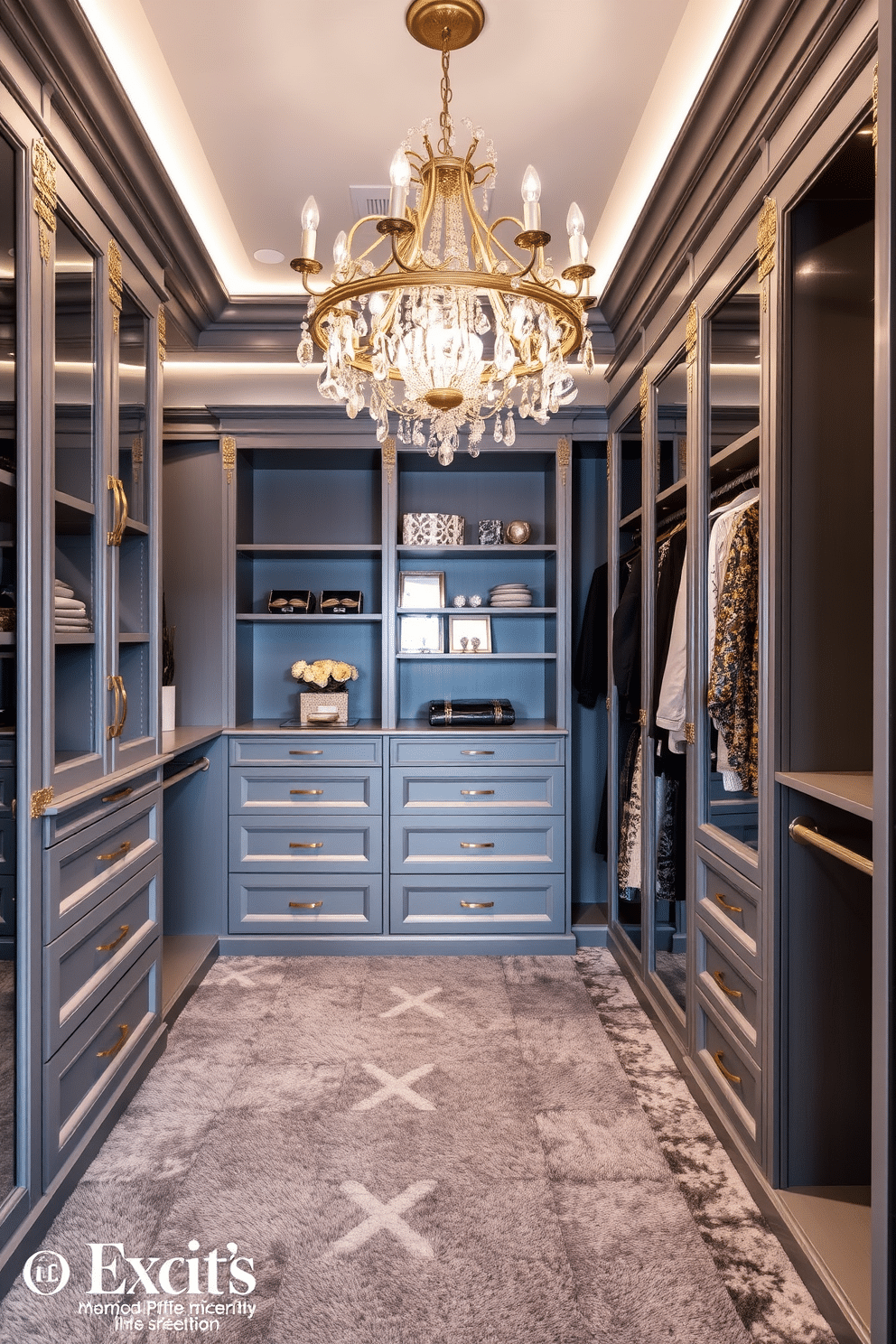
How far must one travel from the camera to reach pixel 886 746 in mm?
1124

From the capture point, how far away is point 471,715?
3787 millimetres

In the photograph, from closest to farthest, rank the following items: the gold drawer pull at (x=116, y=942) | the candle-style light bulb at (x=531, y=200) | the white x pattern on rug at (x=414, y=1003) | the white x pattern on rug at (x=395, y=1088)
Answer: the candle-style light bulb at (x=531, y=200)
the gold drawer pull at (x=116, y=942)
the white x pattern on rug at (x=395, y=1088)
the white x pattern on rug at (x=414, y=1003)

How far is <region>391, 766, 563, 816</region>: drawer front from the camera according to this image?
12.1ft

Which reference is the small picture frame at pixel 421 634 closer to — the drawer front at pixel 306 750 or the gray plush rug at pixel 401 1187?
the drawer front at pixel 306 750

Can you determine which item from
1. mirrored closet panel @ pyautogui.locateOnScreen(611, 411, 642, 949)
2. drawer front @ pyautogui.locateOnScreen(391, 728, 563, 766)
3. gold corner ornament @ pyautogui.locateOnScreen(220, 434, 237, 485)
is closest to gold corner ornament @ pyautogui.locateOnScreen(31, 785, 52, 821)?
drawer front @ pyautogui.locateOnScreen(391, 728, 563, 766)

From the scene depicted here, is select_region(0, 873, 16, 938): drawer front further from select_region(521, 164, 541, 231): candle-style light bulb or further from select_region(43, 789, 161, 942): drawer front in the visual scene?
select_region(521, 164, 541, 231): candle-style light bulb

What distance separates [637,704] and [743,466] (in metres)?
1.23

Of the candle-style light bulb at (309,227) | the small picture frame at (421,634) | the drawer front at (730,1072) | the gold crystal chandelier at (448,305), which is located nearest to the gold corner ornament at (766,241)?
the gold crystal chandelier at (448,305)

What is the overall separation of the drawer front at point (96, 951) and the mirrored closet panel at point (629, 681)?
177cm

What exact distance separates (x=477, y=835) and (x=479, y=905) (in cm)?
30

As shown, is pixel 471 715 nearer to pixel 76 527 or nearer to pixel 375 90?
pixel 76 527

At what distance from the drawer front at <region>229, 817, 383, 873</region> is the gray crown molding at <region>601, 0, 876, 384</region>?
2337 mm

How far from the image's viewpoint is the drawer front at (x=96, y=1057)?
75.8 inches

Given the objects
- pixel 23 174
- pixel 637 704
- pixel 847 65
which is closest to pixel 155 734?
pixel 23 174
